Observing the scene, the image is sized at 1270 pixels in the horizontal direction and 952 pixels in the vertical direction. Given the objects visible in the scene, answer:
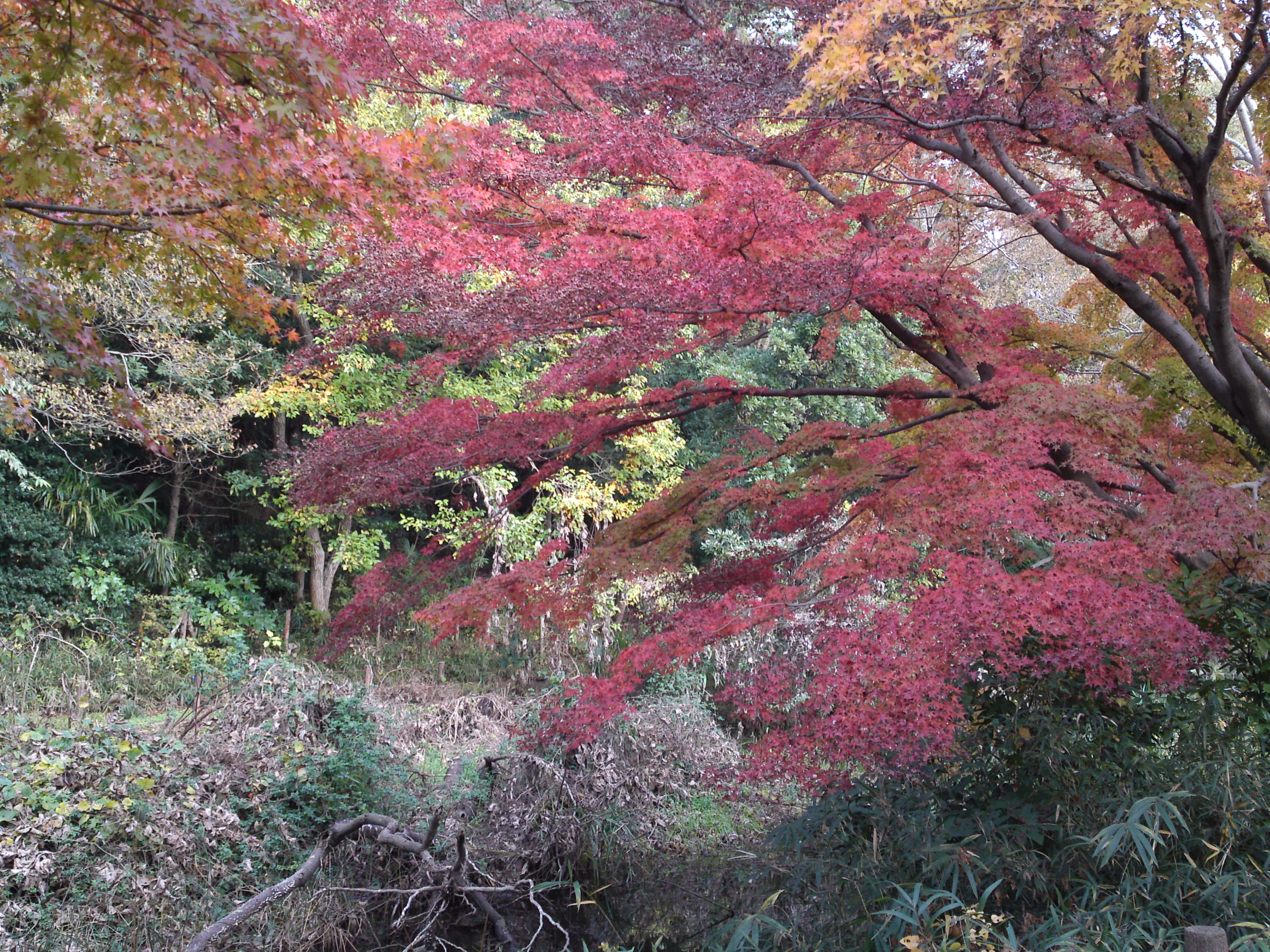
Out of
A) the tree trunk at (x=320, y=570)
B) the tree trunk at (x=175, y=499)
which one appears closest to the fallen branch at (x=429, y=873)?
the tree trunk at (x=320, y=570)

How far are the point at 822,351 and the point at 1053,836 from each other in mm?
3367

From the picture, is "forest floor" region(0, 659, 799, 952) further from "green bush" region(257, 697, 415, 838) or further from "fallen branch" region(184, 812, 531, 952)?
"fallen branch" region(184, 812, 531, 952)

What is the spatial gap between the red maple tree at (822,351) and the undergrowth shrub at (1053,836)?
280 mm

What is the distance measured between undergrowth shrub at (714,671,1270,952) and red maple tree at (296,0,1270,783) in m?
0.28

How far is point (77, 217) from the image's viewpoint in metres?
4.27

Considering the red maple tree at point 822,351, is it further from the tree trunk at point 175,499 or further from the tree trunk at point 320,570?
the tree trunk at point 175,499

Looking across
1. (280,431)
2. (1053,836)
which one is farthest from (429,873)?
(280,431)

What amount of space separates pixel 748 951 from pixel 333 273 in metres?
8.42

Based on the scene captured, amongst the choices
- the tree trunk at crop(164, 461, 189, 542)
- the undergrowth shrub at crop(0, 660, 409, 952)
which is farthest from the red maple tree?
the tree trunk at crop(164, 461, 189, 542)

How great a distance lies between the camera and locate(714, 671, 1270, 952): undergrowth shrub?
2818 millimetres

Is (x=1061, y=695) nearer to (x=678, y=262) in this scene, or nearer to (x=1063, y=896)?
(x=1063, y=896)

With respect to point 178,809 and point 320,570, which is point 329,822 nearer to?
point 178,809

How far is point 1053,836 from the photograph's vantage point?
10.7 feet

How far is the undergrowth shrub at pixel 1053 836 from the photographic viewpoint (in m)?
2.82
